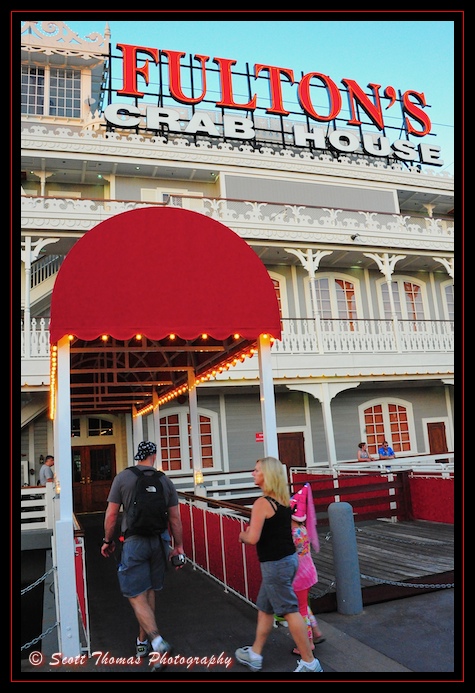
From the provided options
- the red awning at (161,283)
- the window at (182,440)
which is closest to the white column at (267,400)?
the red awning at (161,283)

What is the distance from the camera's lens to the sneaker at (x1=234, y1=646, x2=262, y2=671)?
4641mm

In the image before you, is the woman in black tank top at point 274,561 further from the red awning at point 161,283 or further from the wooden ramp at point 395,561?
the red awning at point 161,283

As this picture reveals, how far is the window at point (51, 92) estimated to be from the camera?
1991cm

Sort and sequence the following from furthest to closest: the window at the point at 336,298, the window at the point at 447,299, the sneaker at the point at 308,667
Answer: the window at the point at 447,299 → the window at the point at 336,298 → the sneaker at the point at 308,667

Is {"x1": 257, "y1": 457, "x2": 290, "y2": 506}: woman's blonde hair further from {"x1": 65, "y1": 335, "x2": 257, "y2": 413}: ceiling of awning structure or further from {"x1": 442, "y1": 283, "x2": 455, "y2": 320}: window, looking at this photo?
{"x1": 442, "y1": 283, "x2": 455, "y2": 320}: window

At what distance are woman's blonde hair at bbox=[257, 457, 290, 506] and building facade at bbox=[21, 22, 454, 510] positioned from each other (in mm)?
11128

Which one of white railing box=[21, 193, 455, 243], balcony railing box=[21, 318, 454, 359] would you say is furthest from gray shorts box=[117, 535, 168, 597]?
white railing box=[21, 193, 455, 243]

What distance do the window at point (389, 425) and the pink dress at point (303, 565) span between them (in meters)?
15.4

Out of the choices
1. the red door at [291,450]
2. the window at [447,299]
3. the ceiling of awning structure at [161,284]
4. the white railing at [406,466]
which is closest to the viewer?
the ceiling of awning structure at [161,284]

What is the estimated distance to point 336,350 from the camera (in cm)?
1753

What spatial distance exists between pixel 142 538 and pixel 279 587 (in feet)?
4.31

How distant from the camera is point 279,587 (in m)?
4.55

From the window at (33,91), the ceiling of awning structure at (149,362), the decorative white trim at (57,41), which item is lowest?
the ceiling of awning structure at (149,362)

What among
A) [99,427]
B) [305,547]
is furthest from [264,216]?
[305,547]
